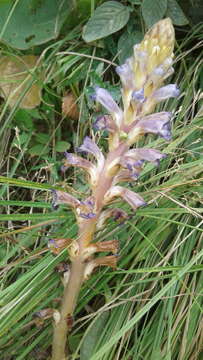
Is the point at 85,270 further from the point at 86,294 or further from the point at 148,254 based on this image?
the point at 148,254

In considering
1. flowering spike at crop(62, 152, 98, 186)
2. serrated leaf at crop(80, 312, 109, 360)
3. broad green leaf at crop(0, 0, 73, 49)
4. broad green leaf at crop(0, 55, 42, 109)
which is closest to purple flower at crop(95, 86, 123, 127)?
flowering spike at crop(62, 152, 98, 186)

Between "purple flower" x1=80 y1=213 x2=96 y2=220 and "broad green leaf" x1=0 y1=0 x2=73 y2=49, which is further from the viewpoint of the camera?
"broad green leaf" x1=0 y1=0 x2=73 y2=49

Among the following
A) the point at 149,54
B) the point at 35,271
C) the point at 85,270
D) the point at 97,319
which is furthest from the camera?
the point at 97,319

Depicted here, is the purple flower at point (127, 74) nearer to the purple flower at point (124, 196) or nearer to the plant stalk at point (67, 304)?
the purple flower at point (124, 196)

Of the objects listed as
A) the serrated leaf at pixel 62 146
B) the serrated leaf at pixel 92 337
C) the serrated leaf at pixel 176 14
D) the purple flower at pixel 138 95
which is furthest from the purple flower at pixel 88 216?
the serrated leaf at pixel 176 14

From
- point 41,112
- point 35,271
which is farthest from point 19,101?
point 35,271

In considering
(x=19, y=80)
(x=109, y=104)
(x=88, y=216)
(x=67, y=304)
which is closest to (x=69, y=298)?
(x=67, y=304)

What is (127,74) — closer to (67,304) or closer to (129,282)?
(67,304)

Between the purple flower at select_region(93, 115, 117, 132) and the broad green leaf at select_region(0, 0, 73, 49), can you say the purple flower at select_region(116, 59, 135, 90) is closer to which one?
the purple flower at select_region(93, 115, 117, 132)
